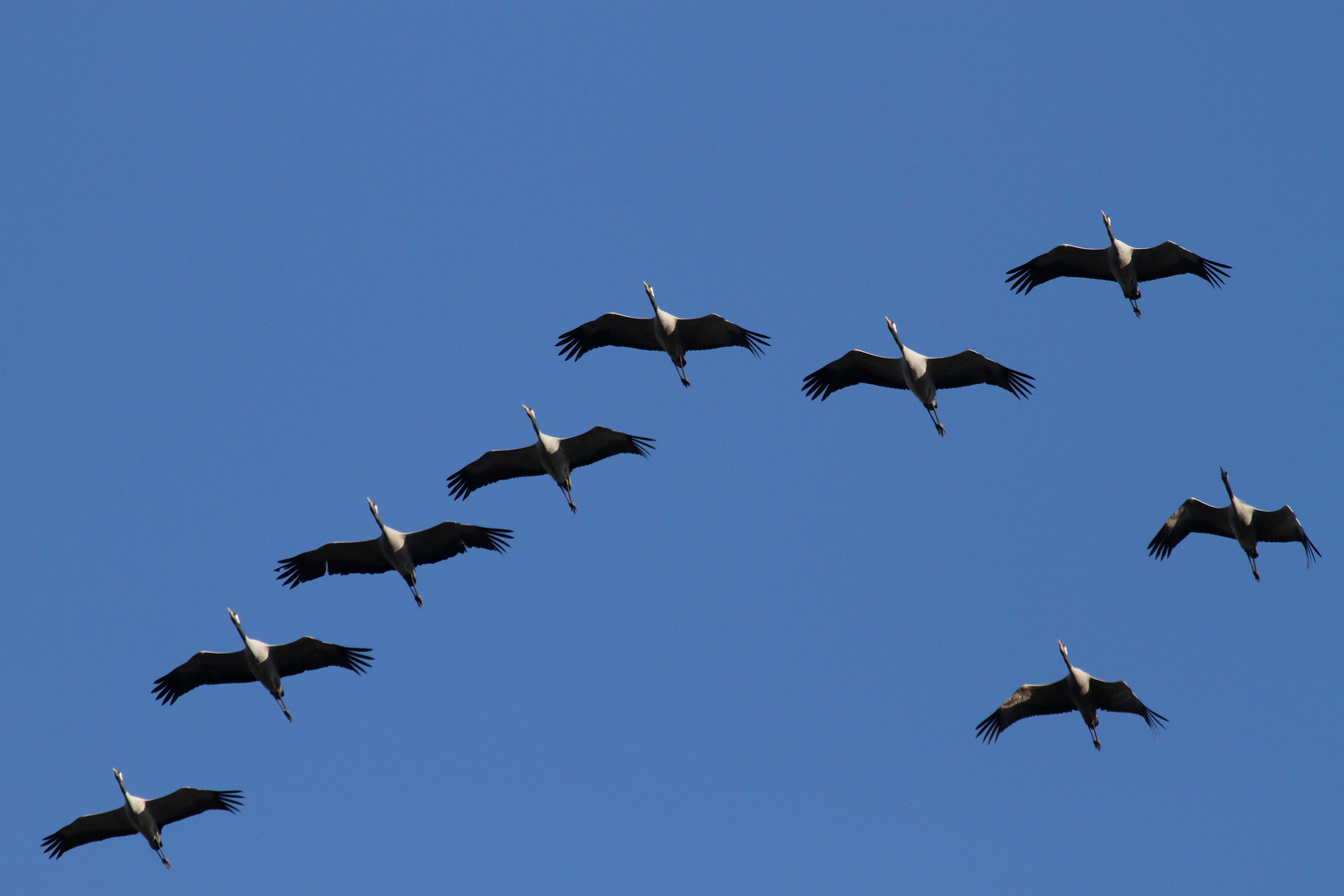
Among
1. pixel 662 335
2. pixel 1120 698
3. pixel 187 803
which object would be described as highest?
pixel 662 335

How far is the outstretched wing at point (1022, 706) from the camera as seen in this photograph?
2447 cm

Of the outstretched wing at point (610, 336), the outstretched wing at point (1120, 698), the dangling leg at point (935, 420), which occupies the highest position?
the outstretched wing at point (610, 336)

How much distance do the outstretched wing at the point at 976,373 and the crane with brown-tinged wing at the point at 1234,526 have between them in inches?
183

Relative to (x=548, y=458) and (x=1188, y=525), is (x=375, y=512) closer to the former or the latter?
(x=548, y=458)

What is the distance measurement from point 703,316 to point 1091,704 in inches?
465

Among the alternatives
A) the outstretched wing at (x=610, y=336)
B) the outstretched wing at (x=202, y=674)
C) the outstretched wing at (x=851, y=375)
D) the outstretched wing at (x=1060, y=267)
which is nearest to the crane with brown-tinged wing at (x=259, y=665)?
the outstretched wing at (x=202, y=674)

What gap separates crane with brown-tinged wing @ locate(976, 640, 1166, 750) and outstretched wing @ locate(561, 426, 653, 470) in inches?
380

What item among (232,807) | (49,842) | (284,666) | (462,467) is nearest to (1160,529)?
(462,467)

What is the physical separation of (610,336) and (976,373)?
834 cm

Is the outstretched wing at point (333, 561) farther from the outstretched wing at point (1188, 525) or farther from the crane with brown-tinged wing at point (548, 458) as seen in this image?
the outstretched wing at point (1188, 525)

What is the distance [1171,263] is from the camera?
84.2ft

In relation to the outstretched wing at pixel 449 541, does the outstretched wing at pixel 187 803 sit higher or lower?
lower

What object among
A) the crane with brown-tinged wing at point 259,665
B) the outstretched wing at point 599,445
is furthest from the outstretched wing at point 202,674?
the outstretched wing at point 599,445

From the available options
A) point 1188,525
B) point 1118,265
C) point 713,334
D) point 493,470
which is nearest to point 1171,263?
point 1118,265
